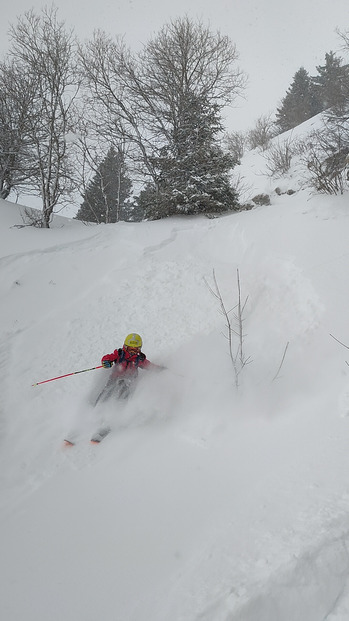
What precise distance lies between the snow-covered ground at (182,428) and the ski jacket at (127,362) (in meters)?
0.34

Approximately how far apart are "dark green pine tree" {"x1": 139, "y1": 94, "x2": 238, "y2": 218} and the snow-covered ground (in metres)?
2.15

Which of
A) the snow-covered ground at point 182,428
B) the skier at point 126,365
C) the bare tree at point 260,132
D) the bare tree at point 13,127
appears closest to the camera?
the snow-covered ground at point 182,428

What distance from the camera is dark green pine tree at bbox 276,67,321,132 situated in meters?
31.0

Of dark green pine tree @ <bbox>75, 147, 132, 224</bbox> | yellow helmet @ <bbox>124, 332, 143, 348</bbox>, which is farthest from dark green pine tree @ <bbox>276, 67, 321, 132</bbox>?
yellow helmet @ <bbox>124, 332, 143, 348</bbox>

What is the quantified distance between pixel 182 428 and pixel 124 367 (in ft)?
5.46

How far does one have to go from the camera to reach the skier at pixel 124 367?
564cm

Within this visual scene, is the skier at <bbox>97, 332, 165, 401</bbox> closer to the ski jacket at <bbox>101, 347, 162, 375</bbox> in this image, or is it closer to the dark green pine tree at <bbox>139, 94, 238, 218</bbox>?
the ski jacket at <bbox>101, 347, 162, 375</bbox>

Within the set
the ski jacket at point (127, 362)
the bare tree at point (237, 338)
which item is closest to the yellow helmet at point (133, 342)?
the ski jacket at point (127, 362)

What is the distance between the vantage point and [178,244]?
970 centimetres

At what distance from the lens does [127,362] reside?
5.95m

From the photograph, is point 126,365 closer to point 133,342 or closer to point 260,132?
point 133,342

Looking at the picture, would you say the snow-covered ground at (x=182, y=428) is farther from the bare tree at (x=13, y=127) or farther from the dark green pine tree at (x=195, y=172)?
the bare tree at (x=13, y=127)

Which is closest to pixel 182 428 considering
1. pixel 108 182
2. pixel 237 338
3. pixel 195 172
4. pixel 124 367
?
pixel 124 367

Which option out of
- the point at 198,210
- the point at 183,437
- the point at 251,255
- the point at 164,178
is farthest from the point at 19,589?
the point at 164,178
